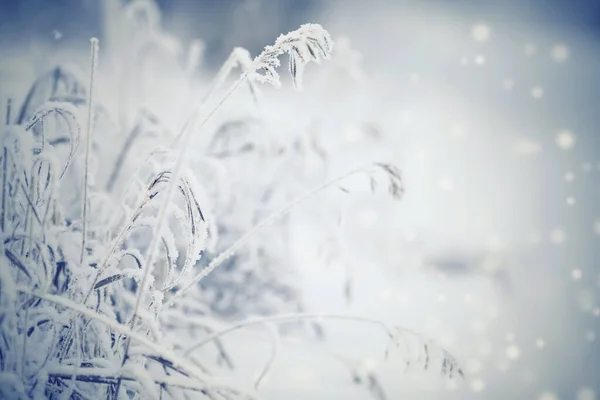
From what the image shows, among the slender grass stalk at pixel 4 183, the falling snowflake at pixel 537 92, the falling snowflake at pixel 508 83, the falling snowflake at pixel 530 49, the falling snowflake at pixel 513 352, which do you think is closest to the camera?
the slender grass stalk at pixel 4 183

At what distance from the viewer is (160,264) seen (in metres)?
1.14

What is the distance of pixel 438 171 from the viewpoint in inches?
159

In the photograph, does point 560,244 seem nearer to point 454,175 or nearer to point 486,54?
point 454,175

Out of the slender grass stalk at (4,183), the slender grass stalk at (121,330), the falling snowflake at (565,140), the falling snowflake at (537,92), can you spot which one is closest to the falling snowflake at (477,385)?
the slender grass stalk at (121,330)

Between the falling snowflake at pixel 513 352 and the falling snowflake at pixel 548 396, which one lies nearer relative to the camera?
the falling snowflake at pixel 548 396

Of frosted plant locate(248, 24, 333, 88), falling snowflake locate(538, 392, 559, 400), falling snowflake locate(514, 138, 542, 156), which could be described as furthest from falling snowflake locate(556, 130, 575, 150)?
frosted plant locate(248, 24, 333, 88)

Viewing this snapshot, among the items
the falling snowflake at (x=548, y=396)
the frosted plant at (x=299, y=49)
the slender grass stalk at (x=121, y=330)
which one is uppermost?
the frosted plant at (x=299, y=49)

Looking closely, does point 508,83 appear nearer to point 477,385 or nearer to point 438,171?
point 438,171

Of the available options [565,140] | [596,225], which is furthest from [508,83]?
[596,225]

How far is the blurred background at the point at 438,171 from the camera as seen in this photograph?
5.57 ft

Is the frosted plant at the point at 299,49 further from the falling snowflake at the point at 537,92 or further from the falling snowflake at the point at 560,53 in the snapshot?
the falling snowflake at the point at 560,53

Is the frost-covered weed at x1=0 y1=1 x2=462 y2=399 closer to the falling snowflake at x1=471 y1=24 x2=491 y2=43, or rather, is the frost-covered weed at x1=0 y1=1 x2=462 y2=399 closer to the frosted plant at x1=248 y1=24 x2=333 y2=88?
the frosted plant at x1=248 y1=24 x2=333 y2=88

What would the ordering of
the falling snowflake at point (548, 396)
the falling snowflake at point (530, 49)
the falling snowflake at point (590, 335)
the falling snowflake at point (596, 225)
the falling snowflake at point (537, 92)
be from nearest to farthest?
1. the falling snowflake at point (548, 396)
2. the falling snowflake at point (590, 335)
3. the falling snowflake at point (596, 225)
4. the falling snowflake at point (537, 92)
5. the falling snowflake at point (530, 49)

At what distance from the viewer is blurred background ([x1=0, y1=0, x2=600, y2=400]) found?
170cm
